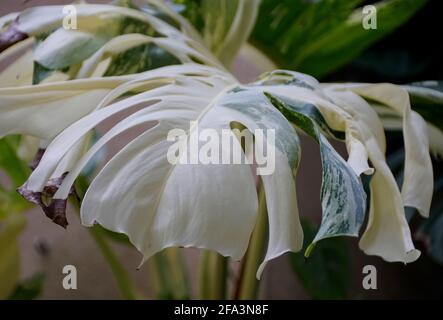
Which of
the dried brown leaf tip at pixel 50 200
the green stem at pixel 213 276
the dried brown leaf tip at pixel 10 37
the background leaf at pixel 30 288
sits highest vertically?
the dried brown leaf tip at pixel 10 37

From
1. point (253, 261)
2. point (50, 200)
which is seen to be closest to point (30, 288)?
point (253, 261)

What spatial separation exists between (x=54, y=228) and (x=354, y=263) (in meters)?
0.45

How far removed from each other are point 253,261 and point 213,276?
5cm

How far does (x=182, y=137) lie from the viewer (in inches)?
12.8

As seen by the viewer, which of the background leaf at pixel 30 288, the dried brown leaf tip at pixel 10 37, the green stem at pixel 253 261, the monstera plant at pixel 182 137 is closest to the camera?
the monstera plant at pixel 182 137

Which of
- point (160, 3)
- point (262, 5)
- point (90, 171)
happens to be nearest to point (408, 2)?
point (262, 5)

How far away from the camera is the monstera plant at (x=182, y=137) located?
0.30 meters

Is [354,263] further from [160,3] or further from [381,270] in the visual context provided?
[160,3]

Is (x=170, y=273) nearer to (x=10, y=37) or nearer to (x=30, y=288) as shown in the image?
(x=30, y=288)

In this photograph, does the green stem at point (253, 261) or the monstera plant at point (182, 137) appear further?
the green stem at point (253, 261)

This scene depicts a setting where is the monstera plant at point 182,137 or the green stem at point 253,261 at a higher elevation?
the monstera plant at point 182,137

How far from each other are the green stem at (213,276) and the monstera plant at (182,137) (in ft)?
0.35

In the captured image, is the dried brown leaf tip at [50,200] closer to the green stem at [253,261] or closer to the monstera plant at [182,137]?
the monstera plant at [182,137]

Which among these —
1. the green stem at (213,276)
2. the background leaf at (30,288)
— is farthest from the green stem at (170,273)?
the background leaf at (30,288)
